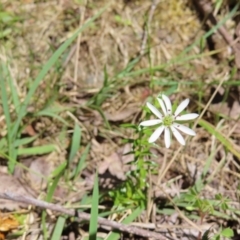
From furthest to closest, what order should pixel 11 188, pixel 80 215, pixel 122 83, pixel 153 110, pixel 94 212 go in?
pixel 122 83
pixel 11 188
pixel 80 215
pixel 94 212
pixel 153 110

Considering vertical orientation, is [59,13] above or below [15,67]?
above

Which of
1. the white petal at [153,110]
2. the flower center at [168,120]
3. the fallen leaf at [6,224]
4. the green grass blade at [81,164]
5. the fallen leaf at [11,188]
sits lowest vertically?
the fallen leaf at [6,224]

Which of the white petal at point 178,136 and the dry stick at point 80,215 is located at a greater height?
the white petal at point 178,136

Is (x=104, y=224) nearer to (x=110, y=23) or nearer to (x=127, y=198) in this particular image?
(x=127, y=198)

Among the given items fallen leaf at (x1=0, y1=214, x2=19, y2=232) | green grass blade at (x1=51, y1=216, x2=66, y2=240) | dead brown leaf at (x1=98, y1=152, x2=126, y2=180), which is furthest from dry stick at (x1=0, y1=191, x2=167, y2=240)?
dead brown leaf at (x1=98, y1=152, x2=126, y2=180)

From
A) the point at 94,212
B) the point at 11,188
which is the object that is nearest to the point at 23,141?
the point at 11,188

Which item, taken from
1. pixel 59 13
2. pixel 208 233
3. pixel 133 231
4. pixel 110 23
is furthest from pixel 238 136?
pixel 59 13

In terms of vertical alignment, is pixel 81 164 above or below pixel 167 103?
below

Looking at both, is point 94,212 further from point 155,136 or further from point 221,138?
point 221,138

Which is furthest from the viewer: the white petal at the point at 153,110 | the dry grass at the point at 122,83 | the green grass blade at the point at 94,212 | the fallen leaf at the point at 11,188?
the dry grass at the point at 122,83

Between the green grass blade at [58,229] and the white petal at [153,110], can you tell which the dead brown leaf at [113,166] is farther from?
the white petal at [153,110]

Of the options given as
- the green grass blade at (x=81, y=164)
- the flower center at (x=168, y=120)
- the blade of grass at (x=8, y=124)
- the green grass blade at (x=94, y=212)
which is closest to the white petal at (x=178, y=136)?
the flower center at (x=168, y=120)
